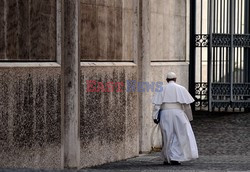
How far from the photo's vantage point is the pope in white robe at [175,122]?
1359cm

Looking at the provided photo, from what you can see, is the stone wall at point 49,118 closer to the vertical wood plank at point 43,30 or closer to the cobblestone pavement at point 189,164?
the vertical wood plank at point 43,30

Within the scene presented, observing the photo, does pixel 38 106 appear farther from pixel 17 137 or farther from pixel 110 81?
pixel 110 81

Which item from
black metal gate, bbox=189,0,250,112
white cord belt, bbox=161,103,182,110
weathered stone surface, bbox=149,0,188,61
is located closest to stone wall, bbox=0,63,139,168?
white cord belt, bbox=161,103,182,110

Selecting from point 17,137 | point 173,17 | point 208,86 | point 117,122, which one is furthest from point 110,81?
→ point 208,86

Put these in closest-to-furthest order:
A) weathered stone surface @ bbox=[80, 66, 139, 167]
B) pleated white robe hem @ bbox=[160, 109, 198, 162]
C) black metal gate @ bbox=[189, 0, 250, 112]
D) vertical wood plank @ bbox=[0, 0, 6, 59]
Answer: vertical wood plank @ bbox=[0, 0, 6, 59] → weathered stone surface @ bbox=[80, 66, 139, 167] → pleated white robe hem @ bbox=[160, 109, 198, 162] → black metal gate @ bbox=[189, 0, 250, 112]

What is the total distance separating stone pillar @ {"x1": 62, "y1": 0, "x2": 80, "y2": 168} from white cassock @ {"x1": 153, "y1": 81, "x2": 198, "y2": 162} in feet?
6.09

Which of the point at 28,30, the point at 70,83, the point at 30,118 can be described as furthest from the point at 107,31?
the point at 30,118

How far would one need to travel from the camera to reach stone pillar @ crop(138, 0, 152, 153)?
601 inches

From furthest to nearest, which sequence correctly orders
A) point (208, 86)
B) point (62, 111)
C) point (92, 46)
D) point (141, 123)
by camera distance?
1. point (208, 86)
2. point (141, 123)
3. point (92, 46)
4. point (62, 111)

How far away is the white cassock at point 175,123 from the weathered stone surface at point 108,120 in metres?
0.71

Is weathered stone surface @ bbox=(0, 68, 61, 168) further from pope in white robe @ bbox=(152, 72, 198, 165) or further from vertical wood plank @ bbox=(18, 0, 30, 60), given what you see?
pope in white robe @ bbox=(152, 72, 198, 165)

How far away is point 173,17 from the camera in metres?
17.2

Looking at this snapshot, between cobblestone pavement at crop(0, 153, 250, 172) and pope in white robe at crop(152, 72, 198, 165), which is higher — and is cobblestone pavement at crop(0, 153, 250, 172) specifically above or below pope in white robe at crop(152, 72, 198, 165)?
below

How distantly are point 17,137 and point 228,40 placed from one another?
39.1 ft
